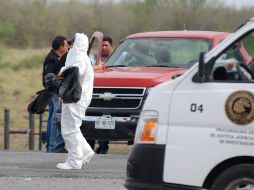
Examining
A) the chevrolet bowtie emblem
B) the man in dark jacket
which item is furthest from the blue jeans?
the chevrolet bowtie emblem

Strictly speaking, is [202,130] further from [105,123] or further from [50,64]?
[50,64]

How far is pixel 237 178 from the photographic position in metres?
7.52

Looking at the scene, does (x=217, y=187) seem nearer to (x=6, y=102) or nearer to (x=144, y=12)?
(x=6, y=102)

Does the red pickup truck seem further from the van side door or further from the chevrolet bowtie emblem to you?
the van side door

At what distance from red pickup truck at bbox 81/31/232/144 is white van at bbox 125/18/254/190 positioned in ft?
14.9

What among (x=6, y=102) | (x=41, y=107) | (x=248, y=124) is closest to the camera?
(x=248, y=124)

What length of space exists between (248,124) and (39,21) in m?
49.3

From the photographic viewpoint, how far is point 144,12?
54438mm

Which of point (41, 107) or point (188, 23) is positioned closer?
point (41, 107)

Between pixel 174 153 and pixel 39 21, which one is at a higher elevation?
pixel 39 21

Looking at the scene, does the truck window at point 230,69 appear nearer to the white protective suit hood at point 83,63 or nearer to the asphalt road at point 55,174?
the asphalt road at point 55,174

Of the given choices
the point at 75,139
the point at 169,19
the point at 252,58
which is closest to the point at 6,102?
the point at 169,19

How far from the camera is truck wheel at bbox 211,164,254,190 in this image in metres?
7.48

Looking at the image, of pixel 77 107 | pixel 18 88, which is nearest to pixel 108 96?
pixel 77 107
